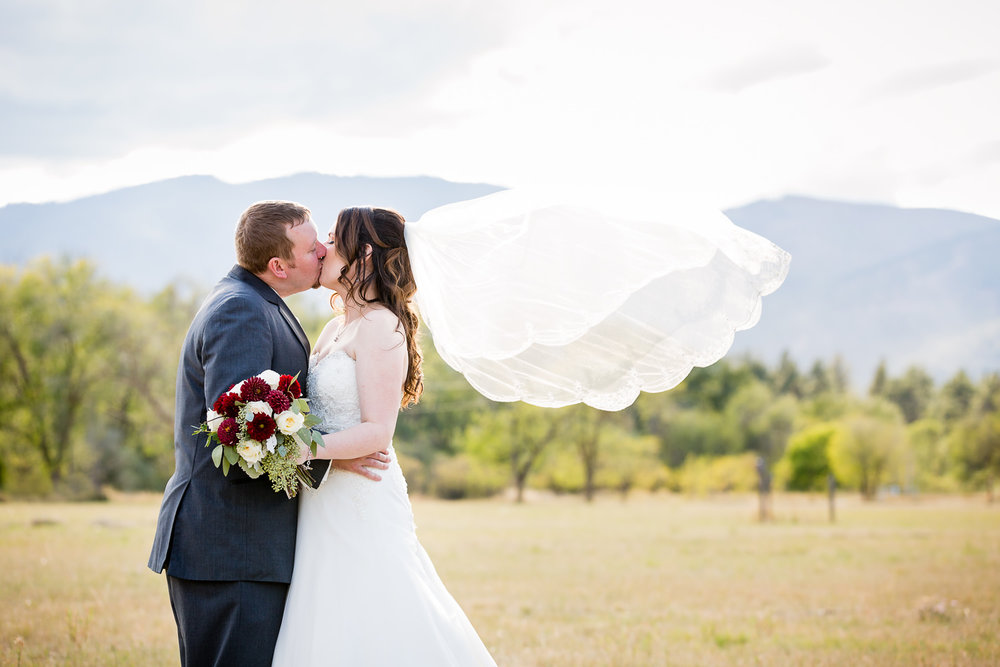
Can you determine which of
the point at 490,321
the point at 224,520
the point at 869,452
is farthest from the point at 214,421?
the point at 869,452

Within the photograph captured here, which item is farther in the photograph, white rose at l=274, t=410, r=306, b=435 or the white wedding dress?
the white wedding dress

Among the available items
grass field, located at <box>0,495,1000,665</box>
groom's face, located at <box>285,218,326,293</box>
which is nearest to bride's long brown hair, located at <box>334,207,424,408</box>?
groom's face, located at <box>285,218,326,293</box>

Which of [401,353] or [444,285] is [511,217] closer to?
[444,285]

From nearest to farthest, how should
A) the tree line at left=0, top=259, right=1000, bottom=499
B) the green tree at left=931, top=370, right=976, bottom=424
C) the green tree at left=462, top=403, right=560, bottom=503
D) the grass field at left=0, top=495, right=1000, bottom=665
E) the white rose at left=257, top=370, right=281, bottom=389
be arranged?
the white rose at left=257, top=370, right=281, bottom=389 → the grass field at left=0, top=495, right=1000, bottom=665 → the tree line at left=0, top=259, right=1000, bottom=499 → the green tree at left=462, top=403, right=560, bottom=503 → the green tree at left=931, top=370, right=976, bottom=424

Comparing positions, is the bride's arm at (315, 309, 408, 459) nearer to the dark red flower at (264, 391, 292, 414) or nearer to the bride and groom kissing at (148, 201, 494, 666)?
the bride and groom kissing at (148, 201, 494, 666)

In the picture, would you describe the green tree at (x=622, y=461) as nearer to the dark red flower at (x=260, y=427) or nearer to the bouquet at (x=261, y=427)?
the bouquet at (x=261, y=427)

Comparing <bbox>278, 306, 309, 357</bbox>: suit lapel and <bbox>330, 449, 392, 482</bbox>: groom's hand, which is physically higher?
<bbox>278, 306, 309, 357</bbox>: suit lapel

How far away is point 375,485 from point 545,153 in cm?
2234

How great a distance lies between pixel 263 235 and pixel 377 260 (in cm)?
60

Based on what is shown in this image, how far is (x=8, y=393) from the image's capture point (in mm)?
39219

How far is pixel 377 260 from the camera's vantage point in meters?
4.48

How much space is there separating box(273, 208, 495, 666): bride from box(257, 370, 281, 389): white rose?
16.6 inches

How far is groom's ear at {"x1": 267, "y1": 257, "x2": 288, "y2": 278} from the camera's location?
4340 millimetres

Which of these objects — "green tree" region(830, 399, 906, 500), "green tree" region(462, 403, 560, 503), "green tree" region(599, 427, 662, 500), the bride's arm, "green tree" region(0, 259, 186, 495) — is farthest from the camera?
"green tree" region(599, 427, 662, 500)
